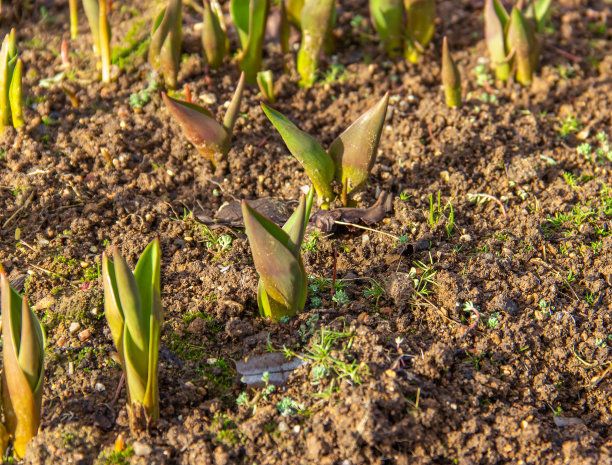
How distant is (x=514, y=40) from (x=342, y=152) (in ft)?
4.67

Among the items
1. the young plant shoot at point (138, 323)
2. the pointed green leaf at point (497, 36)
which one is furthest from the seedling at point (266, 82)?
the young plant shoot at point (138, 323)

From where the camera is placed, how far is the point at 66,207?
9.77ft

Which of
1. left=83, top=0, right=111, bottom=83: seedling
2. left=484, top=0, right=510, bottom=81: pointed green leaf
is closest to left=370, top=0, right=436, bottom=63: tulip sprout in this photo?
left=484, top=0, right=510, bottom=81: pointed green leaf

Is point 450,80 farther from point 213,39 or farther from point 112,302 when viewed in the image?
point 112,302

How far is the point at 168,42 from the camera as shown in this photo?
3332 mm

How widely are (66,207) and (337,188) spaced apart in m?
1.26

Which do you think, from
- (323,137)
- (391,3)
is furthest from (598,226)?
(391,3)

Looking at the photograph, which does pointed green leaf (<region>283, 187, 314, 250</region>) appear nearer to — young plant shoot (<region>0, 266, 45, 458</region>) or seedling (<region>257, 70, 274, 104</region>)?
young plant shoot (<region>0, 266, 45, 458</region>)

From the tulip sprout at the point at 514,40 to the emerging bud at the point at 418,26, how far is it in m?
0.32

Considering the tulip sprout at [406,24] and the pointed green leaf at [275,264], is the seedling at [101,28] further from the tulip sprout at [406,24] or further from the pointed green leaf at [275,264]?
the pointed green leaf at [275,264]

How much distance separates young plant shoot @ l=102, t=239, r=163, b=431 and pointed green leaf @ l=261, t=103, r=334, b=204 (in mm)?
866

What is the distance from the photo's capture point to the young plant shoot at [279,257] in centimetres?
219

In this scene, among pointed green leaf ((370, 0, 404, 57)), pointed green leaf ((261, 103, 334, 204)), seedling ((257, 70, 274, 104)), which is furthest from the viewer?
pointed green leaf ((370, 0, 404, 57))

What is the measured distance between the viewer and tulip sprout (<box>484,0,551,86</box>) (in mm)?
3561
